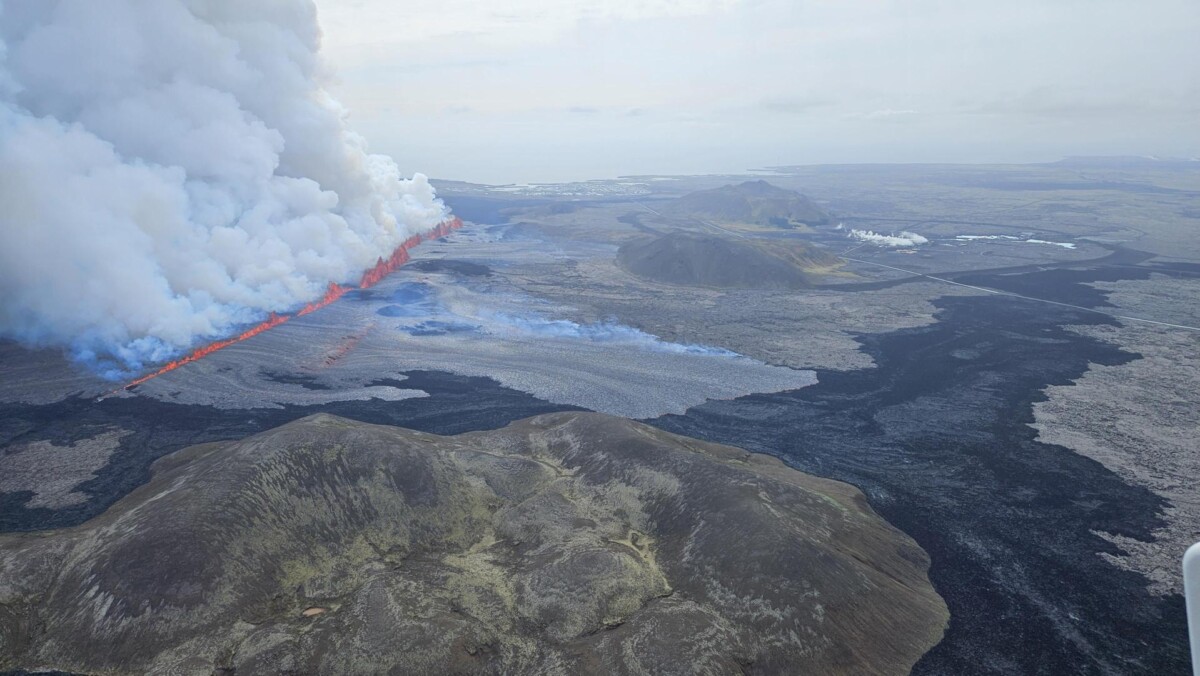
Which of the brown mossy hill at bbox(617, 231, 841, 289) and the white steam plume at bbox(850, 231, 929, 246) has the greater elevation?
the brown mossy hill at bbox(617, 231, 841, 289)

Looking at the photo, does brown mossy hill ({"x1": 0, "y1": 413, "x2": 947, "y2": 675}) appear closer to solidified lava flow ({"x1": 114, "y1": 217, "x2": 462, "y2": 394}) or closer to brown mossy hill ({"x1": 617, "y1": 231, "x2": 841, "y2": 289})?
solidified lava flow ({"x1": 114, "y1": 217, "x2": 462, "y2": 394})

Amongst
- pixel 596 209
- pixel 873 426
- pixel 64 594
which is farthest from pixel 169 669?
pixel 596 209

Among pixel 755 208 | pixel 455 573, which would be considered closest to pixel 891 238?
pixel 755 208

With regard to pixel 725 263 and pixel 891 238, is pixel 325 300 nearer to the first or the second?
pixel 725 263

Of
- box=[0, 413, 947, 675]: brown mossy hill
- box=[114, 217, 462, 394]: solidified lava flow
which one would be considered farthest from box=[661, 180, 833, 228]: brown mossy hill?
box=[0, 413, 947, 675]: brown mossy hill

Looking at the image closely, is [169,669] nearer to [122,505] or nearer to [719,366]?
[122,505]

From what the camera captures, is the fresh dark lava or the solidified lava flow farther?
the solidified lava flow

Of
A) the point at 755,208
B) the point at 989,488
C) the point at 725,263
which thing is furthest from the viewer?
the point at 755,208
